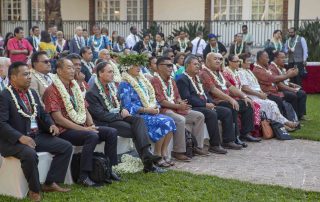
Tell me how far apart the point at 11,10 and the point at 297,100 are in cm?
2038

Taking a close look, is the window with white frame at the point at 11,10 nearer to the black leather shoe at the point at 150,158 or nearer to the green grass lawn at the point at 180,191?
the black leather shoe at the point at 150,158

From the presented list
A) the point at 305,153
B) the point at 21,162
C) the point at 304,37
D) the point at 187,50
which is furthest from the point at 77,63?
the point at 304,37

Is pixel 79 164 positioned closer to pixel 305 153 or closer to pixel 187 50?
pixel 305 153

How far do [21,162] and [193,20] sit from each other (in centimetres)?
1868

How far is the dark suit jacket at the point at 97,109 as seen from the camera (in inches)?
316

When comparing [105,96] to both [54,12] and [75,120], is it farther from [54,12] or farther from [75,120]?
[54,12]

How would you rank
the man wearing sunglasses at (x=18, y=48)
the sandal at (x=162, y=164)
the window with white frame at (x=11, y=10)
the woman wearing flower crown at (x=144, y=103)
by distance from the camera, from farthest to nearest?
the window with white frame at (x=11, y=10) < the man wearing sunglasses at (x=18, y=48) < the woman wearing flower crown at (x=144, y=103) < the sandal at (x=162, y=164)

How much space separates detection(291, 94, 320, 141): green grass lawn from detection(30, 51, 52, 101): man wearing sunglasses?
527 centimetres

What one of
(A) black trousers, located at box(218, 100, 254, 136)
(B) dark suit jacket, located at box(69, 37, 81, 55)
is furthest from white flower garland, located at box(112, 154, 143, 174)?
(B) dark suit jacket, located at box(69, 37, 81, 55)

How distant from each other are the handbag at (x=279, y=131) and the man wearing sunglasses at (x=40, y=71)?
4.76 meters

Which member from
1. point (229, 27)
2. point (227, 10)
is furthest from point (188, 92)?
point (227, 10)

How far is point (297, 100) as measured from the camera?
12.8m

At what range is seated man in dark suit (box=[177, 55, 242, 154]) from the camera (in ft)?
31.3

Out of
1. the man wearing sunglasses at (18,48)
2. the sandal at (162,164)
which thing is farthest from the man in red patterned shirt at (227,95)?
the man wearing sunglasses at (18,48)
